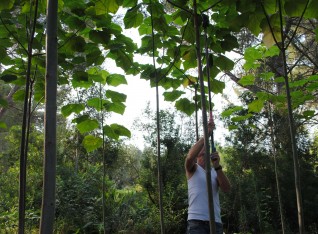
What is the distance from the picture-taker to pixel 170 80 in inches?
79.6

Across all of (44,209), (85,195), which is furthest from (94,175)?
(44,209)

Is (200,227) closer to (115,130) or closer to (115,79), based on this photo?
(115,130)

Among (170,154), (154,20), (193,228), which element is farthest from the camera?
(170,154)

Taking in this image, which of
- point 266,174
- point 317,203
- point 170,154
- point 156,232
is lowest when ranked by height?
point 156,232

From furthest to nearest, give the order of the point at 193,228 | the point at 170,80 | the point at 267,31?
1. the point at 193,228
2. the point at 170,80
3. the point at 267,31

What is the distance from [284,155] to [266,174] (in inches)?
26.1

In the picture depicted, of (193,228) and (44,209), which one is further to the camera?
(193,228)

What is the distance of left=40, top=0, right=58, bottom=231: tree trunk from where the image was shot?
0.86m

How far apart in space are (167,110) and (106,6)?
7782 millimetres

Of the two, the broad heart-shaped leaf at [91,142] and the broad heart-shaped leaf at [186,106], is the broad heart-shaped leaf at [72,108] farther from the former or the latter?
the broad heart-shaped leaf at [186,106]

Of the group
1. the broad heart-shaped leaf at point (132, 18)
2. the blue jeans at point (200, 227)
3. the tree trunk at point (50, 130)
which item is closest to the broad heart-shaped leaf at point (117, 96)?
the broad heart-shaped leaf at point (132, 18)

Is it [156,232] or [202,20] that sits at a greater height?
[202,20]

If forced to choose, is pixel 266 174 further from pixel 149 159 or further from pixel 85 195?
pixel 85 195

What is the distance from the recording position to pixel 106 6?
1.41 meters
